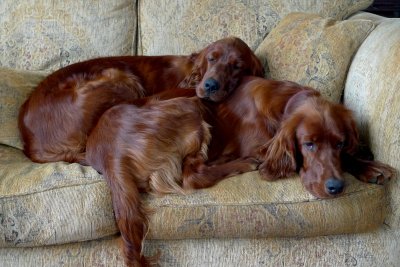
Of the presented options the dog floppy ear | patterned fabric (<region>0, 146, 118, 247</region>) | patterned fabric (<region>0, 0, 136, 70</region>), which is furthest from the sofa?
patterned fabric (<region>0, 0, 136, 70</region>)

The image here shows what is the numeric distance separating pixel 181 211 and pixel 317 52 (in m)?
0.97

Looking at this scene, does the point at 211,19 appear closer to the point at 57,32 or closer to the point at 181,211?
the point at 57,32

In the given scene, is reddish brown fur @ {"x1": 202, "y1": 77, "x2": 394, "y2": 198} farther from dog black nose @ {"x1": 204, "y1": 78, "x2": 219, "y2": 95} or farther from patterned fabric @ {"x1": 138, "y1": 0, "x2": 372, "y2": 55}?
patterned fabric @ {"x1": 138, "y1": 0, "x2": 372, "y2": 55}

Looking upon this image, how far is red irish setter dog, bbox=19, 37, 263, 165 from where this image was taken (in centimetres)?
206

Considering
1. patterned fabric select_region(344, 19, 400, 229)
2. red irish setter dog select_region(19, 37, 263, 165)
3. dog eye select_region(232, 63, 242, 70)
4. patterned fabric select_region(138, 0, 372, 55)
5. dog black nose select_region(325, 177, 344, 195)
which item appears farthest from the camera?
patterned fabric select_region(138, 0, 372, 55)

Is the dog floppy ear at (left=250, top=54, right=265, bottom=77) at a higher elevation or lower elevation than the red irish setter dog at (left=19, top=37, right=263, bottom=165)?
higher

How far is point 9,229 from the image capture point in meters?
1.64

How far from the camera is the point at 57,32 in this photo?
8.73ft

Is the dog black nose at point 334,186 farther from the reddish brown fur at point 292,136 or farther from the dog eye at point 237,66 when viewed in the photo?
the dog eye at point 237,66

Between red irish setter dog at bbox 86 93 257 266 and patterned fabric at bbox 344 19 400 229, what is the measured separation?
464mm

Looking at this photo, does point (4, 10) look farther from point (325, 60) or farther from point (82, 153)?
point (325, 60)

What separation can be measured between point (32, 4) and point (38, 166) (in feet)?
3.92

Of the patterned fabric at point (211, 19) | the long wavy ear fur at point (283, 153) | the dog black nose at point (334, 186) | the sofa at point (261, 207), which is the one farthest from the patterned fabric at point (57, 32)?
the dog black nose at point (334, 186)

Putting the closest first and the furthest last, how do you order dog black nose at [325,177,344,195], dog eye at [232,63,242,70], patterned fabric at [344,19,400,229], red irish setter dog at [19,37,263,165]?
dog black nose at [325,177,344,195] < patterned fabric at [344,19,400,229] < red irish setter dog at [19,37,263,165] < dog eye at [232,63,242,70]
